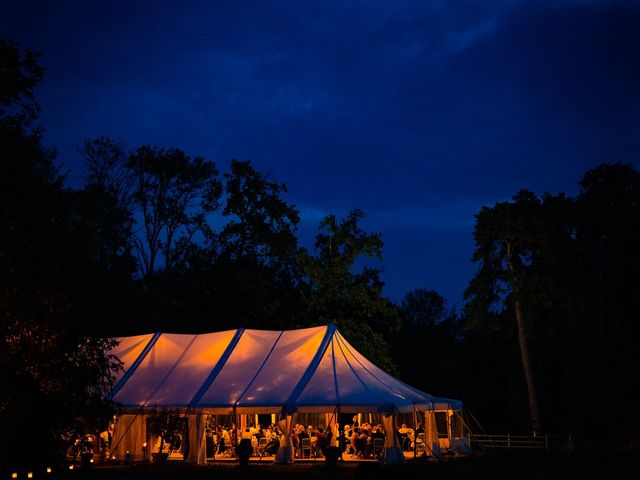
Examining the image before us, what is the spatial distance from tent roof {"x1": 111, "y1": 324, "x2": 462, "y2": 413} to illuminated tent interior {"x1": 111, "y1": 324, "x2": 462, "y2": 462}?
22mm

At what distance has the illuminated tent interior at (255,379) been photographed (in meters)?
18.2

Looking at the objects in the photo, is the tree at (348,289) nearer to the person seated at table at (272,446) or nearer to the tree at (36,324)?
the person seated at table at (272,446)

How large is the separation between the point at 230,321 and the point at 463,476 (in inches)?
875

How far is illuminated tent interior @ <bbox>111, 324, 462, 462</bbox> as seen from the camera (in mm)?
18188

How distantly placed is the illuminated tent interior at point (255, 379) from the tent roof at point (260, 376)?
0.02 m

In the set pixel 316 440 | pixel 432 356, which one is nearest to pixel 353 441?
pixel 316 440

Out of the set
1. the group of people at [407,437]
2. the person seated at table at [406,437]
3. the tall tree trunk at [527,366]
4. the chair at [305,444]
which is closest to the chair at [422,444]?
the group of people at [407,437]

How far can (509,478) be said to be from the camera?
12.3 meters

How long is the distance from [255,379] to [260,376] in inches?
6.3

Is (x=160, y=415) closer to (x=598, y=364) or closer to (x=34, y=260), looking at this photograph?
(x=34, y=260)

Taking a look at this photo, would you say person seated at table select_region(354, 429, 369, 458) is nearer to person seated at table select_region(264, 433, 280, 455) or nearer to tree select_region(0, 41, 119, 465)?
person seated at table select_region(264, 433, 280, 455)

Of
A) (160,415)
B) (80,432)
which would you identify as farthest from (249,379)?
(80,432)

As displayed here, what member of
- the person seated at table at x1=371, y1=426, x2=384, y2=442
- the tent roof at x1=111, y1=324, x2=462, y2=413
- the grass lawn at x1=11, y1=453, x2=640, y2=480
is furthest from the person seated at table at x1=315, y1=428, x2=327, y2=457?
the tent roof at x1=111, y1=324, x2=462, y2=413

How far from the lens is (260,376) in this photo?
19.9m
